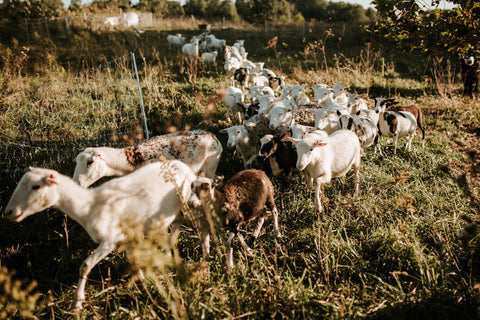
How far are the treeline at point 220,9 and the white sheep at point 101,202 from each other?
809cm

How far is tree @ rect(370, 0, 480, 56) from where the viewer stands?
9.14 feet

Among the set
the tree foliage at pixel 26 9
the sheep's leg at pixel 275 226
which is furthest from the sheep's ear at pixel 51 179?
the tree foliage at pixel 26 9

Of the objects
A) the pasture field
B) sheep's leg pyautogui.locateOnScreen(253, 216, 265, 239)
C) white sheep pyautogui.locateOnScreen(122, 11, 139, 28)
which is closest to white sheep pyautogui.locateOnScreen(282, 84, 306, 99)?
the pasture field

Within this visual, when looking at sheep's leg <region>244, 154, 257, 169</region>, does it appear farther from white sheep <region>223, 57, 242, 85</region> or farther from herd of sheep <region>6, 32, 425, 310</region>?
white sheep <region>223, 57, 242, 85</region>

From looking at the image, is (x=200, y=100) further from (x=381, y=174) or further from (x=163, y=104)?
(x=381, y=174)

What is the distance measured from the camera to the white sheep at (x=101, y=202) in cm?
268

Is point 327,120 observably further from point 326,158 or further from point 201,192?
point 201,192

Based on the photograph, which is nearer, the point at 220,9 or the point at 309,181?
the point at 309,181

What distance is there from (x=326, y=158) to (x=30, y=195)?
3777 mm

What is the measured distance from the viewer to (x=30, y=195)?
2.67 m

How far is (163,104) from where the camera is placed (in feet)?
27.3

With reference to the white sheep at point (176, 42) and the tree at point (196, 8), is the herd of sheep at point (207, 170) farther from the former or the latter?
the tree at point (196, 8)

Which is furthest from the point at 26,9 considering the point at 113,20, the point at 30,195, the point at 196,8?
the point at 196,8

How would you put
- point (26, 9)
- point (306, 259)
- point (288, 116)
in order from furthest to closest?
point (26, 9)
point (288, 116)
point (306, 259)
